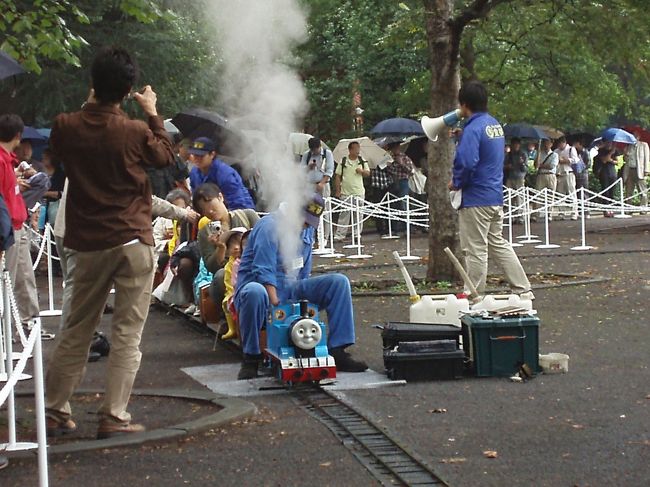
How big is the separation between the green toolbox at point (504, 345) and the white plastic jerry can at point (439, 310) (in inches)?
22.5

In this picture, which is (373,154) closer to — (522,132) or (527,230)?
(522,132)

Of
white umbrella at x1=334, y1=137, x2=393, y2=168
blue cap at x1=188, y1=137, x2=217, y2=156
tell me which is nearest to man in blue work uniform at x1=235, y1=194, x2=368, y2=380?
blue cap at x1=188, y1=137, x2=217, y2=156

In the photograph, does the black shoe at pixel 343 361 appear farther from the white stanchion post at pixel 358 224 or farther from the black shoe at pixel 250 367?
the white stanchion post at pixel 358 224

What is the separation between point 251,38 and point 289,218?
1605 millimetres

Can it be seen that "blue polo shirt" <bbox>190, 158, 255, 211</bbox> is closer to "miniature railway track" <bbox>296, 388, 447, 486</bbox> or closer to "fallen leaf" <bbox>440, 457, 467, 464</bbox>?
"miniature railway track" <bbox>296, 388, 447, 486</bbox>

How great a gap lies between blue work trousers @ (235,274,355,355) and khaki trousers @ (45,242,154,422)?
1.93 meters

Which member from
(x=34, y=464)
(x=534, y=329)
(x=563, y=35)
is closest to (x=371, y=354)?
(x=534, y=329)

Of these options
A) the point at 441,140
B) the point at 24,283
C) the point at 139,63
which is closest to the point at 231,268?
the point at 24,283

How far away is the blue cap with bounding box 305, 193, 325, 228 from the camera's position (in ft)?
31.2

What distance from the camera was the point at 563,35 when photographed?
25.0 meters

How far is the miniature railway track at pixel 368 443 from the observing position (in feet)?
21.9

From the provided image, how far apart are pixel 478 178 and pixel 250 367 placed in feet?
13.3

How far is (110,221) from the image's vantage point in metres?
7.55

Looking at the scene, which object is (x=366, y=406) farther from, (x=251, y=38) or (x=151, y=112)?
(x=251, y=38)
